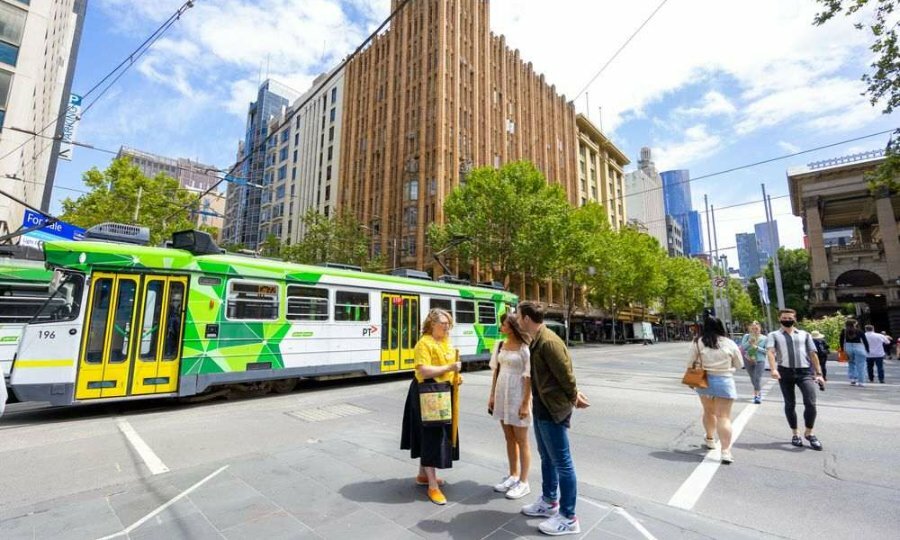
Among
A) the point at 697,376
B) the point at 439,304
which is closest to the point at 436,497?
the point at 697,376

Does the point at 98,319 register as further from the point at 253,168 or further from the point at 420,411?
the point at 253,168

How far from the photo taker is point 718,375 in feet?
17.8

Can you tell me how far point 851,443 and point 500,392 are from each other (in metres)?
5.77

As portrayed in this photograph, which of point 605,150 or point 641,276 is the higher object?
point 605,150

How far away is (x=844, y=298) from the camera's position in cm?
4022

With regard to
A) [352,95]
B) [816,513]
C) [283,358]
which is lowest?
[816,513]

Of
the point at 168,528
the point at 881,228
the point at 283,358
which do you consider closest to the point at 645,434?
the point at 168,528

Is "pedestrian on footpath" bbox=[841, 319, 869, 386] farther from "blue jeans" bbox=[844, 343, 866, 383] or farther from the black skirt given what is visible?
the black skirt

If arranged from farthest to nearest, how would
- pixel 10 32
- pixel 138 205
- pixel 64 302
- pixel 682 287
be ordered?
pixel 682 287 → pixel 138 205 → pixel 10 32 → pixel 64 302

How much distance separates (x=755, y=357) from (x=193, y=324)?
12.3m

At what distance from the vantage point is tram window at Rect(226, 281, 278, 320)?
9.49 meters

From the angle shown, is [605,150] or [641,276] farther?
[605,150]

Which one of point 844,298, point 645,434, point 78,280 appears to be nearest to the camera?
point 645,434

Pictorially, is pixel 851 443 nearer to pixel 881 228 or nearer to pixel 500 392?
pixel 500 392
